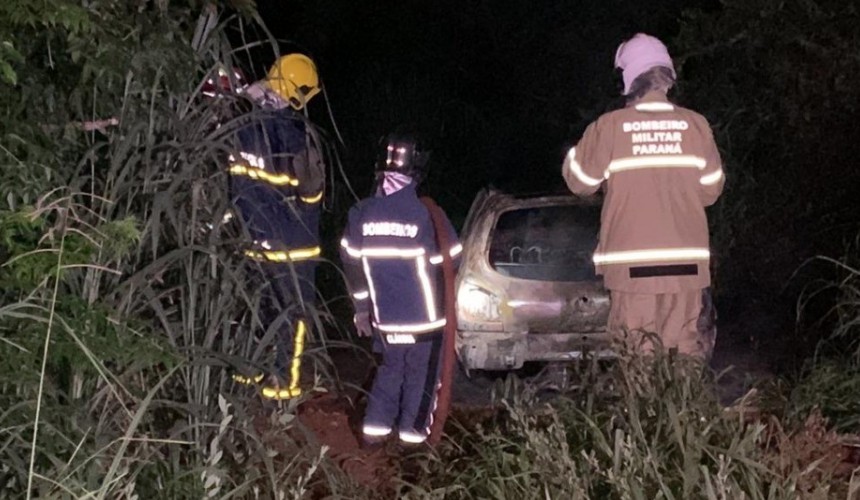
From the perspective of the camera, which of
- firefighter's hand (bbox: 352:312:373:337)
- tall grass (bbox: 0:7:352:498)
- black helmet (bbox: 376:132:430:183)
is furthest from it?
firefighter's hand (bbox: 352:312:373:337)

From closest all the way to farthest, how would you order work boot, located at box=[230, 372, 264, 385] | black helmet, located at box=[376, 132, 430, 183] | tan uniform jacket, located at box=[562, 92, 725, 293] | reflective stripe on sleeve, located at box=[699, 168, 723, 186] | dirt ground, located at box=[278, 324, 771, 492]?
work boot, located at box=[230, 372, 264, 385]
dirt ground, located at box=[278, 324, 771, 492]
tan uniform jacket, located at box=[562, 92, 725, 293]
reflective stripe on sleeve, located at box=[699, 168, 723, 186]
black helmet, located at box=[376, 132, 430, 183]

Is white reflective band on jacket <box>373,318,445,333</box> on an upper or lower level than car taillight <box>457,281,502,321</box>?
upper

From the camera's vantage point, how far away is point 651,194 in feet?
17.7

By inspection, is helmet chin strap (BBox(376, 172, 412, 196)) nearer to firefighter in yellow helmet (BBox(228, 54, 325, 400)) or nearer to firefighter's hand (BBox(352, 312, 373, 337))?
firefighter's hand (BBox(352, 312, 373, 337))

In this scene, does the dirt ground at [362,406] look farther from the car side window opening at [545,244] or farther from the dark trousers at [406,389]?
the car side window opening at [545,244]

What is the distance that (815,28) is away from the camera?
26.7ft

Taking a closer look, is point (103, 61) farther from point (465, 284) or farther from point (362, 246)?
point (465, 284)

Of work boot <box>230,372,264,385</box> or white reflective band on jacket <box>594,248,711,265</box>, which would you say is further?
white reflective band on jacket <box>594,248,711,265</box>

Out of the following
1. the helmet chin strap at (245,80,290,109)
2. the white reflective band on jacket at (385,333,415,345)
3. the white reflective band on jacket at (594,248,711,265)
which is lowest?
the white reflective band on jacket at (385,333,415,345)

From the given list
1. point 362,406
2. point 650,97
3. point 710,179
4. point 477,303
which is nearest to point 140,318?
point 650,97

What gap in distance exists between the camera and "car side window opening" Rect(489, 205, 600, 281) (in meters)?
7.42

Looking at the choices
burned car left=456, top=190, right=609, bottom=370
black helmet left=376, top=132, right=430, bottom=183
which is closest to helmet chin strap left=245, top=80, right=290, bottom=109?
black helmet left=376, top=132, right=430, bottom=183

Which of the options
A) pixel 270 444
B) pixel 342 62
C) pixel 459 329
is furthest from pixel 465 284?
pixel 342 62

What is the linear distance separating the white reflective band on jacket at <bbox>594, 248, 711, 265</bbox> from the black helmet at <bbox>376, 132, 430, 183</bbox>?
1.09 m
